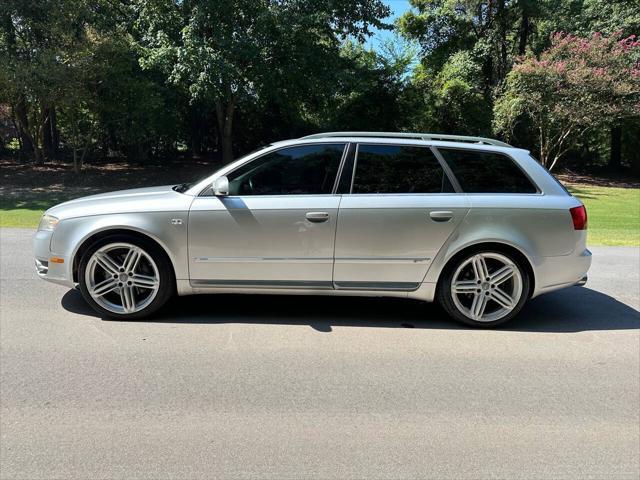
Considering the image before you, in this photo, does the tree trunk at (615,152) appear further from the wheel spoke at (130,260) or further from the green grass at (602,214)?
the wheel spoke at (130,260)

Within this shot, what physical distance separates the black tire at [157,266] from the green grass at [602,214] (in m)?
6.72

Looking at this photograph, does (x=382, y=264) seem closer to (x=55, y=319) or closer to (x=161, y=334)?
(x=161, y=334)

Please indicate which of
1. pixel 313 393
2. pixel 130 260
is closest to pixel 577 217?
pixel 313 393

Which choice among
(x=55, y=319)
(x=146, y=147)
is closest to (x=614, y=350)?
(x=55, y=319)

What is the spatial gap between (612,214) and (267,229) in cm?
1462

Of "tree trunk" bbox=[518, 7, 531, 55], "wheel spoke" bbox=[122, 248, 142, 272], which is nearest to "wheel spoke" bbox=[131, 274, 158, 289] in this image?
"wheel spoke" bbox=[122, 248, 142, 272]

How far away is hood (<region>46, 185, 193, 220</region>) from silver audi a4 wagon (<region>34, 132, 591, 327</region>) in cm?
2

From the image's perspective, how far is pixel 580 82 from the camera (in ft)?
73.3

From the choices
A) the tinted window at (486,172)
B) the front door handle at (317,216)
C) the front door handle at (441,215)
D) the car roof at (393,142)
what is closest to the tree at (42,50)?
the car roof at (393,142)

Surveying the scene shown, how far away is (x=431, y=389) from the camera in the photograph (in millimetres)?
3600

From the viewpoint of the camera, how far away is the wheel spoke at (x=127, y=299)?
483 cm

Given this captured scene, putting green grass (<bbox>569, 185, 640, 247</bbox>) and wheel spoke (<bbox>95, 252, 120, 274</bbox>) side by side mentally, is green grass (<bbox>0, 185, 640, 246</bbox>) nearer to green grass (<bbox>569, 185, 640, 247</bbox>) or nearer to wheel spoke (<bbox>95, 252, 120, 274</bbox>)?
green grass (<bbox>569, 185, 640, 247</bbox>)

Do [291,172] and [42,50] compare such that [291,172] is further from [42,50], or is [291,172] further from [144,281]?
[42,50]

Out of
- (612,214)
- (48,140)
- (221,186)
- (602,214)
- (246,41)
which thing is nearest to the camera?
(221,186)
